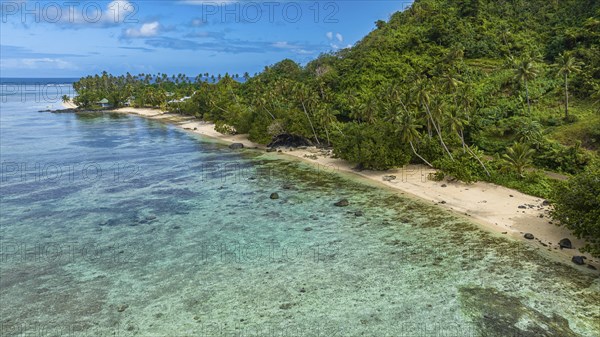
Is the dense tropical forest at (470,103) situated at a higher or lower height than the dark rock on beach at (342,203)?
higher

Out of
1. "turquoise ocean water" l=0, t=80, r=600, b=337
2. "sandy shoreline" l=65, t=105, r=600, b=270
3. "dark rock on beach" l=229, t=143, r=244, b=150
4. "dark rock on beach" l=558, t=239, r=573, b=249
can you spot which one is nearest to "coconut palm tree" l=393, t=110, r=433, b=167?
"sandy shoreline" l=65, t=105, r=600, b=270

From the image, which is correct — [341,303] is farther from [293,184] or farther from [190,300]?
[293,184]

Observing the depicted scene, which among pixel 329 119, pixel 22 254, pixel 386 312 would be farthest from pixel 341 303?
pixel 329 119

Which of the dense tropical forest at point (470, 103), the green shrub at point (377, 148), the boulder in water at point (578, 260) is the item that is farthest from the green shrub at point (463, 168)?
the boulder in water at point (578, 260)

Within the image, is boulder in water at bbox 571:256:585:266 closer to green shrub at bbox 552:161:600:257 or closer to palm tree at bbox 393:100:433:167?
green shrub at bbox 552:161:600:257

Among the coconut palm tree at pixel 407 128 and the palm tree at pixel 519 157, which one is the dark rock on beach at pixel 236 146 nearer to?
the coconut palm tree at pixel 407 128
